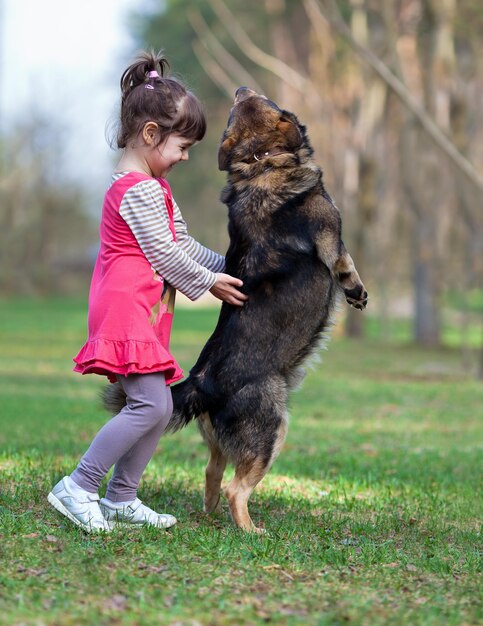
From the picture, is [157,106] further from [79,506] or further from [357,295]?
[79,506]

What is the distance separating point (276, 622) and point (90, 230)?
5848cm

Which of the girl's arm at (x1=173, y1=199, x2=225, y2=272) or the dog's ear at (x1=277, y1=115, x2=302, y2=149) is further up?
the dog's ear at (x1=277, y1=115, x2=302, y2=149)

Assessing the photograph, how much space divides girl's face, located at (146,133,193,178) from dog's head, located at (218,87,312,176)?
32 centimetres

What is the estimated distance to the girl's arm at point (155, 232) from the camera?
4957 millimetres

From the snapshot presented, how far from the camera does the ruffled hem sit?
4832mm

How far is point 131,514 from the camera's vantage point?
5164 mm

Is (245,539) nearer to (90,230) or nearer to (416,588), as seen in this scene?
(416,588)

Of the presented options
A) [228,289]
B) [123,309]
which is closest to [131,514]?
[123,309]

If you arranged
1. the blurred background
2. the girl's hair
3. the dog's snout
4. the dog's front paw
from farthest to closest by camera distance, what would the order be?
the blurred background, the dog's snout, the dog's front paw, the girl's hair

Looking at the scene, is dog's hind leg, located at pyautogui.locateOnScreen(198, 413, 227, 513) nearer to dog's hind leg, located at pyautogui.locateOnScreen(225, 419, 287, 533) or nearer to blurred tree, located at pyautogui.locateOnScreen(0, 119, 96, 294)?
dog's hind leg, located at pyautogui.locateOnScreen(225, 419, 287, 533)

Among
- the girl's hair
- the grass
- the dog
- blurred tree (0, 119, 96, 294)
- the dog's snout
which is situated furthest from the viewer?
blurred tree (0, 119, 96, 294)

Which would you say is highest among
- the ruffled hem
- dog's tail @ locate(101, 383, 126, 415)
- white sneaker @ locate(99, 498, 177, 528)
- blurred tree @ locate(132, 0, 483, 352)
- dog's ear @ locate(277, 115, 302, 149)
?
blurred tree @ locate(132, 0, 483, 352)

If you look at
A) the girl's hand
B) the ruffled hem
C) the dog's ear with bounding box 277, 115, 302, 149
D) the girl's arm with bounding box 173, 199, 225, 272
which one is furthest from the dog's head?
the ruffled hem

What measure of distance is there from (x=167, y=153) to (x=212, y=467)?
1.75 m
